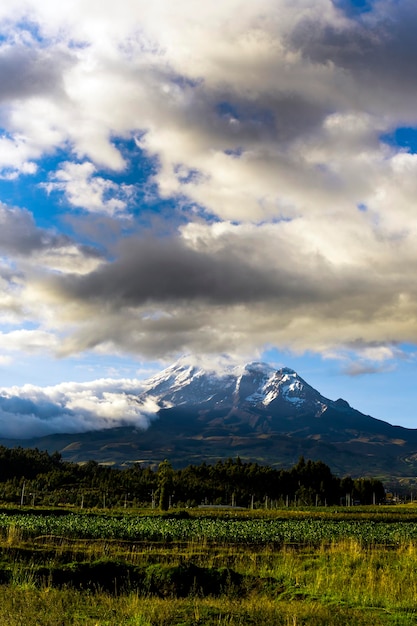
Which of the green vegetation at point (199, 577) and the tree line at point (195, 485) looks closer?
the green vegetation at point (199, 577)

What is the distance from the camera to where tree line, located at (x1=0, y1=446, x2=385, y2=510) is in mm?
127638

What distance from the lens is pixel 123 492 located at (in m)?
133

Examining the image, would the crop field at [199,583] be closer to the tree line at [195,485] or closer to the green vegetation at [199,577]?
the green vegetation at [199,577]

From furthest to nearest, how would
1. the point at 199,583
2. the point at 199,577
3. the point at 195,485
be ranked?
1. the point at 195,485
2. the point at 199,577
3. the point at 199,583

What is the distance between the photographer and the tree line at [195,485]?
128 metres

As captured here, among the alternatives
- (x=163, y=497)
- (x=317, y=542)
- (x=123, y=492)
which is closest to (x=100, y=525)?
(x=317, y=542)

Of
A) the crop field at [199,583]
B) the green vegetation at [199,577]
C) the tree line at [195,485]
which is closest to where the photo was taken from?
the crop field at [199,583]

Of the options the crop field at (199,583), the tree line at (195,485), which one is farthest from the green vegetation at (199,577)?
the tree line at (195,485)

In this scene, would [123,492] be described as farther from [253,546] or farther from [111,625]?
[111,625]

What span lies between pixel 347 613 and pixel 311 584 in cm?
587

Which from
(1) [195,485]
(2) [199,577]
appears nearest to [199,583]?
(2) [199,577]

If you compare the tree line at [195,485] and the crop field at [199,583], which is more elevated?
the crop field at [199,583]

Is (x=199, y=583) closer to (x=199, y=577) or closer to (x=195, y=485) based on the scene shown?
(x=199, y=577)

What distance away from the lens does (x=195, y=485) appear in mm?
141125
